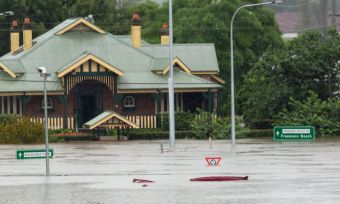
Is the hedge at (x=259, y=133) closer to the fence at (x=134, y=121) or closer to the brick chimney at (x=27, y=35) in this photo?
the fence at (x=134, y=121)

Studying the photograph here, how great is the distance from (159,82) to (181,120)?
321cm

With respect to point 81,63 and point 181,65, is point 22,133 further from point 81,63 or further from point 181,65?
point 181,65

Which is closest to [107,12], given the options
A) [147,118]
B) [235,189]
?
[147,118]

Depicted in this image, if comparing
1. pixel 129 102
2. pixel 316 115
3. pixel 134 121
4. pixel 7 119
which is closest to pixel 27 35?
pixel 129 102

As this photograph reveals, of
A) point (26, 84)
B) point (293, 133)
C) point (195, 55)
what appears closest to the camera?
point (293, 133)

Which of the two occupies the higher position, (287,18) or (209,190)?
(287,18)

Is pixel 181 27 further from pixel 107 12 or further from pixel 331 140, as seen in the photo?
pixel 331 140

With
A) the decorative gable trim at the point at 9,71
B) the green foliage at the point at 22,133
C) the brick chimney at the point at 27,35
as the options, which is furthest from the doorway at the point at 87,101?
the green foliage at the point at 22,133

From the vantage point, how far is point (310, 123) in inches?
2928

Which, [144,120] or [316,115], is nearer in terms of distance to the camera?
[316,115]

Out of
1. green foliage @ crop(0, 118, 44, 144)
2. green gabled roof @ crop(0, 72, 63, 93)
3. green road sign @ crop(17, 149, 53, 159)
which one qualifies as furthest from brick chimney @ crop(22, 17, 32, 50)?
green road sign @ crop(17, 149, 53, 159)

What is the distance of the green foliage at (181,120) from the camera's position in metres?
78.2

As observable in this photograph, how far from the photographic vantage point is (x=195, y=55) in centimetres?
8619

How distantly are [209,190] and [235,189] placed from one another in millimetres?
666
